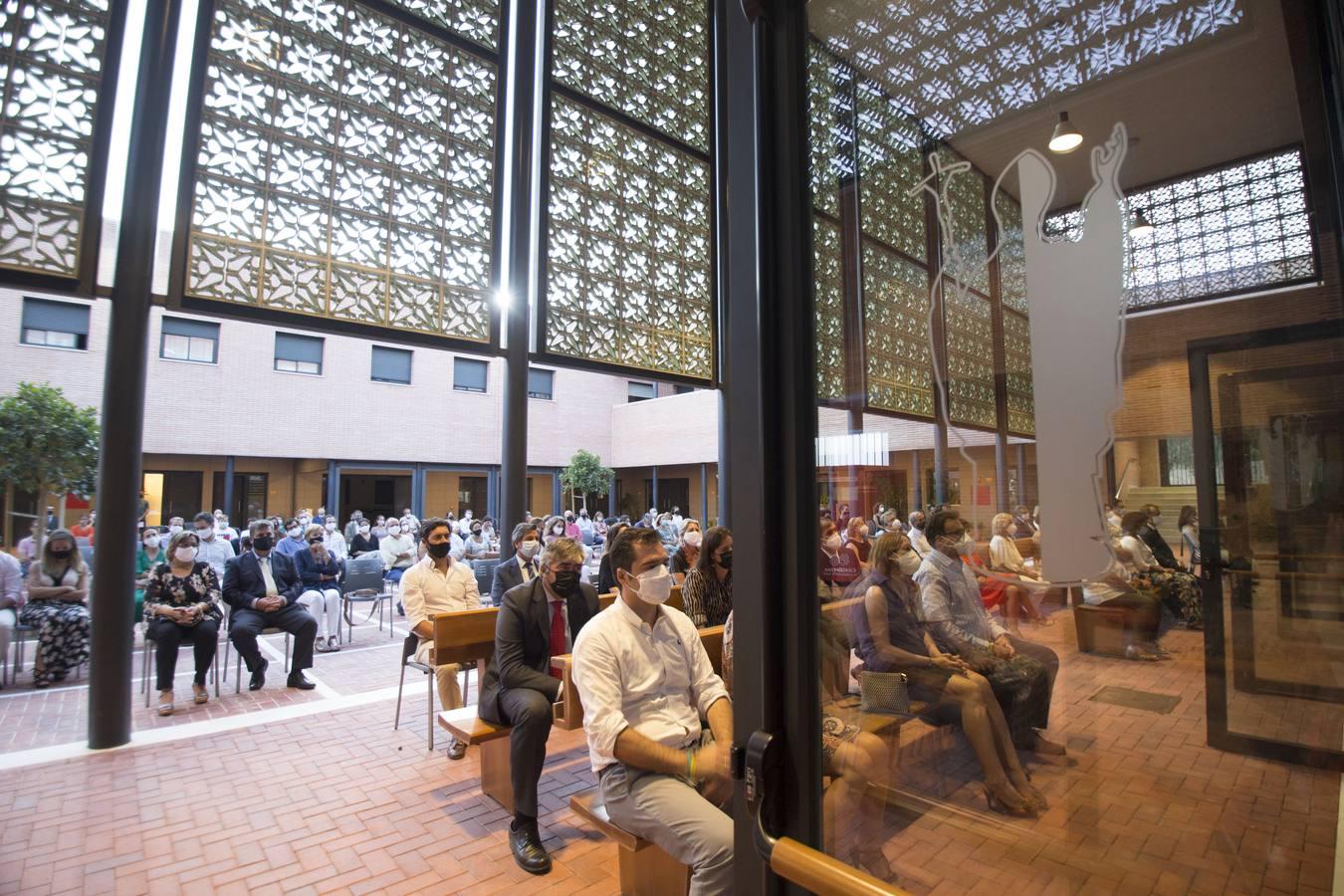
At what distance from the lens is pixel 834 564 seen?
4.20 ft

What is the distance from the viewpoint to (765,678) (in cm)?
119

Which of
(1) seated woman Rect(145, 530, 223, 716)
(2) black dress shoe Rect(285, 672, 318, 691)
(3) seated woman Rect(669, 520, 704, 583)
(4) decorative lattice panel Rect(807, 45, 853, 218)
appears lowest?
(2) black dress shoe Rect(285, 672, 318, 691)

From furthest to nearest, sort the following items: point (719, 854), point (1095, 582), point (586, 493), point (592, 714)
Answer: point (586, 493)
point (592, 714)
point (719, 854)
point (1095, 582)

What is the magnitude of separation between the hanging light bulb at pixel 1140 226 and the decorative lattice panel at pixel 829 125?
53 centimetres

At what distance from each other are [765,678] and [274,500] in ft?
77.7

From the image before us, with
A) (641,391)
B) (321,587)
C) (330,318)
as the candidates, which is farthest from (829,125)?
(641,391)

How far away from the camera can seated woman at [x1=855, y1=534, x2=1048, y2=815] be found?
1.06 meters

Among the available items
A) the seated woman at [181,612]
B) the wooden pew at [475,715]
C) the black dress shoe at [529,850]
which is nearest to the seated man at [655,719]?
the black dress shoe at [529,850]

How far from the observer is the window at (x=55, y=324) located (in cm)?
1667

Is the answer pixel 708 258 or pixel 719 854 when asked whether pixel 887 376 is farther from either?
pixel 708 258

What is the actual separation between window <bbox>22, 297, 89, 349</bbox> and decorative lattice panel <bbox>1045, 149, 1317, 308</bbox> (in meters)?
23.3

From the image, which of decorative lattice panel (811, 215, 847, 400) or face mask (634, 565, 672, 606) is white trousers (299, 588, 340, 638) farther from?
decorative lattice panel (811, 215, 847, 400)

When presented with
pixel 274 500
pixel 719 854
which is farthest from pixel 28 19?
pixel 274 500

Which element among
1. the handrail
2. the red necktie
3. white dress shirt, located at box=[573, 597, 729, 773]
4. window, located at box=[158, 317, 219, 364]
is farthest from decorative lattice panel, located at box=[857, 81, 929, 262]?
window, located at box=[158, 317, 219, 364]
